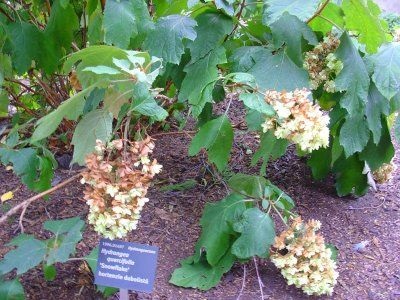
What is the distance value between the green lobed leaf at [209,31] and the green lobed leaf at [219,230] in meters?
0.46

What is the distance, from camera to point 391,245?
6.26 ft

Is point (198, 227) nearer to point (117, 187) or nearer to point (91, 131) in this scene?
point (91, 131)

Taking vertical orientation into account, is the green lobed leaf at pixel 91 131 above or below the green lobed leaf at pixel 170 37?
below

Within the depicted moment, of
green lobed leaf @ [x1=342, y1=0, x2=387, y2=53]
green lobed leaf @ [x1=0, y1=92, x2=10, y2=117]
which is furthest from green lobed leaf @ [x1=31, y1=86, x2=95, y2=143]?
green lobed leaf @ [x1=0, y1=92, x2=10, y2=117]

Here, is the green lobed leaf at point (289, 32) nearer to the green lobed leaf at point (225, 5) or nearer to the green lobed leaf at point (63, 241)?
the green lobed leaf at point (225, 5)

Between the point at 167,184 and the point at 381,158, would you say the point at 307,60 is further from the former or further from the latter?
the point at 167,184

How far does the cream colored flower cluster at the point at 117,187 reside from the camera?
3.32 ft

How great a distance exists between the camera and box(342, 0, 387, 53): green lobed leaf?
140 centimetres

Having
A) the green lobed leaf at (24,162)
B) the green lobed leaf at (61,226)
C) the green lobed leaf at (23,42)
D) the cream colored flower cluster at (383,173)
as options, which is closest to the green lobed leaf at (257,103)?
the green lobed leaf at (61,226)

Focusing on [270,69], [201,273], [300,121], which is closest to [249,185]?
[201,273]

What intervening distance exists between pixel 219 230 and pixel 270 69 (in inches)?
19.6

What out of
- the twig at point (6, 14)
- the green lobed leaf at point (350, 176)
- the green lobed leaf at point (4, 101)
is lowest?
the green lobed leaf at point (350, 176)

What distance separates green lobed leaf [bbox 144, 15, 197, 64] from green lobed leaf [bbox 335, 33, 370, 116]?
43 centimetres

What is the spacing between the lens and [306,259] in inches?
59.1
